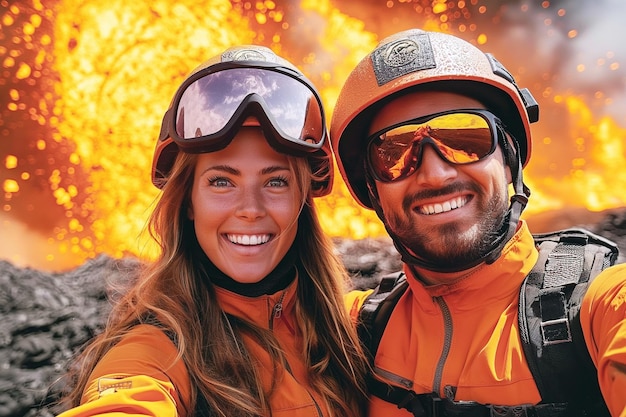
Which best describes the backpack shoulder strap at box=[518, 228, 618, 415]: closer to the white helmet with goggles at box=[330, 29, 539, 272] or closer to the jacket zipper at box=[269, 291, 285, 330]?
the white helmet with goggles at box=[330, 29, 539, 272]

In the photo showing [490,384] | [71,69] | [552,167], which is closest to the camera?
[490,384]

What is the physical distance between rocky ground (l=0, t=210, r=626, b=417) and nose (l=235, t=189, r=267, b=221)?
96.2 inches

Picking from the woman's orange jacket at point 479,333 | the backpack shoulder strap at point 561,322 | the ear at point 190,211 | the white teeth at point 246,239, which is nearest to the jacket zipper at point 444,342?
the woman's orange jacket at point 479,333

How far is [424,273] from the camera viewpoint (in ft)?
9.39

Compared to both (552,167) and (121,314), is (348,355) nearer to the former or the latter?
(121,314)

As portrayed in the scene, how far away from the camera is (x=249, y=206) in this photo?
2.67 m

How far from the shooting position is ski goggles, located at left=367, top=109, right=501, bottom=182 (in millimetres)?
2646

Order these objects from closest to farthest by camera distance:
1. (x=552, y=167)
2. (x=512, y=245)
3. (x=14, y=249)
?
(x=512, y=245) → (x=14, y=249) → (x=552, y=167)

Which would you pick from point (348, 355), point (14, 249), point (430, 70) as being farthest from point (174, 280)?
point (14, 249)

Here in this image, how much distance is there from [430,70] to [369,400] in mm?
1909

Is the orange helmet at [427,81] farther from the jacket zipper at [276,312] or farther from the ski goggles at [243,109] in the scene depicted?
the jacket zipper at [276,312]

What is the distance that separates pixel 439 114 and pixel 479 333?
1.16m

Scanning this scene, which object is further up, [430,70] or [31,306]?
[430,70]

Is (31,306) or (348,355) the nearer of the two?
(348,355)
